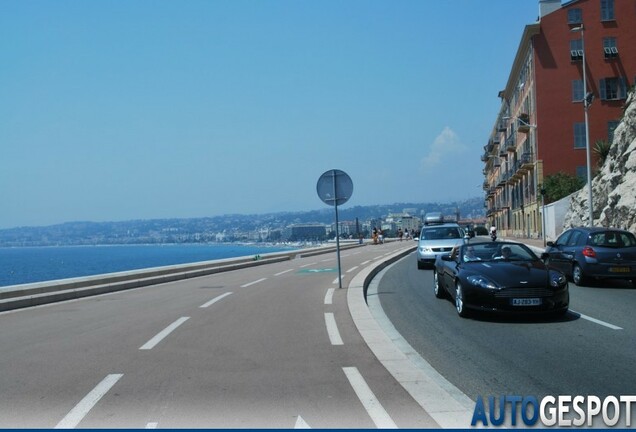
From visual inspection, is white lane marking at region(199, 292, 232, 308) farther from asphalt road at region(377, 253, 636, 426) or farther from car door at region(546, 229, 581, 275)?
car door at region(546, 229, 581, 275)

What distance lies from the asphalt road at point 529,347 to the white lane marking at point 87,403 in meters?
3.53

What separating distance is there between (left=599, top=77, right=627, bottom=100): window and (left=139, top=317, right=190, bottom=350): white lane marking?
53063 mm

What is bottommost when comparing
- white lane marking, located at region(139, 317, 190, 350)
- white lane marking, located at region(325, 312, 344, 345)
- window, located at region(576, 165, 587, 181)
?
white lane marking, located at region(325, 312, 344, 345)

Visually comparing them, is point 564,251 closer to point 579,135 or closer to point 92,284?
point 92,284

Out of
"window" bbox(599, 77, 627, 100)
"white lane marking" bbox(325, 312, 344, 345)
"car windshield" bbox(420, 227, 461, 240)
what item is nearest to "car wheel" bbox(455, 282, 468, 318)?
"white lane marking" bbox(325, 312, 344, 345)

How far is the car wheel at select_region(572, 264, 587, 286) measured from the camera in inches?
639

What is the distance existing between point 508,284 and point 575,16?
52920 millimetres

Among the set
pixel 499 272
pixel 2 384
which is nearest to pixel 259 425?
pixel 2 384

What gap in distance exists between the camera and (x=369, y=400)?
232 inches

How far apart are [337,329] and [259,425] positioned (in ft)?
16.0

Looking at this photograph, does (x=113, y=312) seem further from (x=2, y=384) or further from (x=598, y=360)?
(x=598, y=360)

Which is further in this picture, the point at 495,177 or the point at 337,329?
the point at 495,177

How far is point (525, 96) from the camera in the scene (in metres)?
63.5

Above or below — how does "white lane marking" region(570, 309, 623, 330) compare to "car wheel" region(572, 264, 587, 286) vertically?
below
